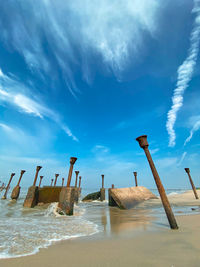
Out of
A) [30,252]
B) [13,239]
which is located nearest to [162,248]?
[30,252]

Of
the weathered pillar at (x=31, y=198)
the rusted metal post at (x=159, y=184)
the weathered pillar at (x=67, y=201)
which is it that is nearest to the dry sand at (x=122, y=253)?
the rusted metal post at (x=159, y=184)

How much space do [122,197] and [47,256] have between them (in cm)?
698

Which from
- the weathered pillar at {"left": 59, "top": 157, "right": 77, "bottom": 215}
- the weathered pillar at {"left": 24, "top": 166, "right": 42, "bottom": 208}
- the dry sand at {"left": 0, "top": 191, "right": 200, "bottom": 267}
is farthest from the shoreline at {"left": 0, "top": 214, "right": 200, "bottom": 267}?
the weathered pillar at {"left": 24, "top": 166, "right": 42, "bottom": 208}

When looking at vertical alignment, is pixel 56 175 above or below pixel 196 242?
above

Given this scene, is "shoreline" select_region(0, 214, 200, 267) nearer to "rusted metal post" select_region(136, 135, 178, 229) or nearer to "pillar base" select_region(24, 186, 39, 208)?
"rusted metal post" select_region(136, 135, 178, 229)

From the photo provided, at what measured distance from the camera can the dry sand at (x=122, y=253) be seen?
1617 millimetres

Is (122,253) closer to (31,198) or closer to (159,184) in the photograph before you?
(159,184)

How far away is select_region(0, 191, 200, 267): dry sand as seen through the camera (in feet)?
5.31

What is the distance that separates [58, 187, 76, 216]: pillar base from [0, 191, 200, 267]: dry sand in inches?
148

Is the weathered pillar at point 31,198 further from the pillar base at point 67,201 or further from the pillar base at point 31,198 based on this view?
the pillar base at point 67,201

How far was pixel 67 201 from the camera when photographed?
6.08 m

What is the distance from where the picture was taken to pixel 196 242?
208 centimetres

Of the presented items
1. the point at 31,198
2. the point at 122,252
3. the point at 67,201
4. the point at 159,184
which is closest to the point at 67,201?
the point at 67,201

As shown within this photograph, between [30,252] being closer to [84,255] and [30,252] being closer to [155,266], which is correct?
[84,255]
